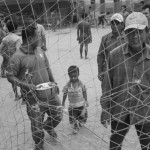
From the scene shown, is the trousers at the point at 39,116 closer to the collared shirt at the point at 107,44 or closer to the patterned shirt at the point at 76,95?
the patterned shirt at the point at 76,95

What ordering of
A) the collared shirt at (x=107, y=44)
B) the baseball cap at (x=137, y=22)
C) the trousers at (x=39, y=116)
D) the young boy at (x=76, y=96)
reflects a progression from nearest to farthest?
the baseball cap at (x=137, y=22), the trousers at (x=39, y=116), the collared shirt at (x=107, y=44), the young boy at (x=76, y=96)

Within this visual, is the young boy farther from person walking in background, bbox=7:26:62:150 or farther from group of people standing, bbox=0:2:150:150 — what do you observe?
person walking in background, bbox=7:26:62:150

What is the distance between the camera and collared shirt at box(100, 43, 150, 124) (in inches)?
69.4

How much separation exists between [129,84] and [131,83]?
0.02 meters

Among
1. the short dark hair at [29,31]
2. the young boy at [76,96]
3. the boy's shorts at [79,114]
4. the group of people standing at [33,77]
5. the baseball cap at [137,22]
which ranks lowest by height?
the boy's shorts at [79,114]

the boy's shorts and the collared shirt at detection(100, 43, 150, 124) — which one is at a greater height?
the collared shirt at detection(100, 43, 150, 124)

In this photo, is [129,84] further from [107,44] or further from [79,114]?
[79,114]

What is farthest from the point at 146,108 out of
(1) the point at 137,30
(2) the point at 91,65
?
(2) the point at 91,65

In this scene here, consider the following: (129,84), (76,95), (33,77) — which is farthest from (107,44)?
(129,84)

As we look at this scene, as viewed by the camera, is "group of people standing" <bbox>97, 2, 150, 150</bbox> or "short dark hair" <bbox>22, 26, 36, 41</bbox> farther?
"short dark hair" <bbox>22, 26, 36, 41</bbox>

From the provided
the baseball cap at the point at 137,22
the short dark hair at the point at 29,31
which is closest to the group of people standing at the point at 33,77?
the short dark hair at the point at 29,31

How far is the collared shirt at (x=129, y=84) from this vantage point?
5.78 feet

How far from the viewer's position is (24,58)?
2352 mm

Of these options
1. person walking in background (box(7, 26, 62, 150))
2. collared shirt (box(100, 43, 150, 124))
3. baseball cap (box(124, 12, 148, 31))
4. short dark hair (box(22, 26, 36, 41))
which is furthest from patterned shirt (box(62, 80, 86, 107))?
baseball cap (box(124, 12, 148, 31))
